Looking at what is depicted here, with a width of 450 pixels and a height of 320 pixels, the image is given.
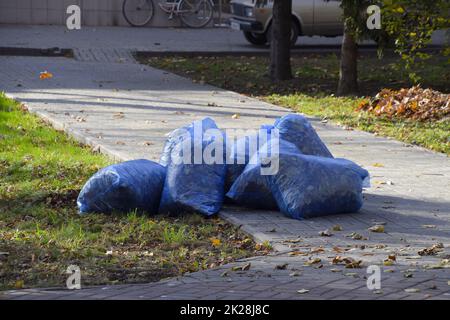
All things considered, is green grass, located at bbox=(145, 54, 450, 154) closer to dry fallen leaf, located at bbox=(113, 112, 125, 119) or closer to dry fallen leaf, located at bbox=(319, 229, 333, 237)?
dry fallen leaf, located at bbox=(113, 112, 125, 119)

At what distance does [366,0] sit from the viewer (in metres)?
16.2

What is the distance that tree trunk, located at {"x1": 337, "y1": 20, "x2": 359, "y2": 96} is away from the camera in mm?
17125

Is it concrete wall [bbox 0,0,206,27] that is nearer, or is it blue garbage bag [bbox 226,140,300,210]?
blue garbage bag [bbox 226,140,300,210]

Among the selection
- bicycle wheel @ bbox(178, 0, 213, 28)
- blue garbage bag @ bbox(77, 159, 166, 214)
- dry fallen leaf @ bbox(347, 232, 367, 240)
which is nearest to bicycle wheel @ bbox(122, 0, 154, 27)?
bicycle wheel @ bbox(178, 0, 213, 28)

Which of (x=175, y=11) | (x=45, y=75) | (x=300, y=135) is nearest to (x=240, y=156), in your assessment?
(x=300, y=135)

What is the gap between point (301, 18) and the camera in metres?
24.9

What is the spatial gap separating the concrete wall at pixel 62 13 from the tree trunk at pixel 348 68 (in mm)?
13569

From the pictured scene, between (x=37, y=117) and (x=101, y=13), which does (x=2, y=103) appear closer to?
(x=37, y=117)

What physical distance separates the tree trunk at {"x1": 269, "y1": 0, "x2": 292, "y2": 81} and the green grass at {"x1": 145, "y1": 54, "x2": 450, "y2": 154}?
251 mm

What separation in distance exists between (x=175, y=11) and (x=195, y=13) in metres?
0.63

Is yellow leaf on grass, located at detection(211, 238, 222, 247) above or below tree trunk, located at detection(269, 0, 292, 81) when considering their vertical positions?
below

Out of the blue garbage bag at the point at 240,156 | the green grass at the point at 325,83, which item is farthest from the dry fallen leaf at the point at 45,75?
the blue garbage bag at the point at 240,156

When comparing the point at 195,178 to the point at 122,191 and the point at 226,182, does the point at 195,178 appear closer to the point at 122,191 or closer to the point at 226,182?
the point at 226,182
